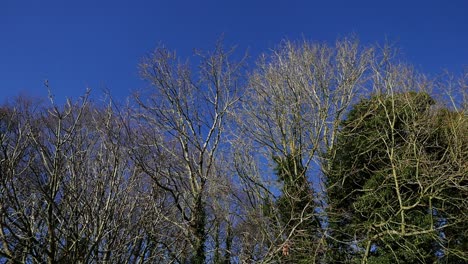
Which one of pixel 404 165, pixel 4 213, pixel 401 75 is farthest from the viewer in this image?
pixel 401 75

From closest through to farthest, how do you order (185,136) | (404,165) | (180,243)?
(180,243) < (185,136) < (404,165)

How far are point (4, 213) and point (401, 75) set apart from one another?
1177 cm

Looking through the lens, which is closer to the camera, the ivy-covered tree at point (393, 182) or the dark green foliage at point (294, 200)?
the dark green foliage at point (294, 200)

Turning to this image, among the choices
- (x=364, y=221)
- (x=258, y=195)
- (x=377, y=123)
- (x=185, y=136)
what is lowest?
(x=364, y=221)

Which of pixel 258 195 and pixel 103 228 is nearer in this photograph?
pixel 103 228

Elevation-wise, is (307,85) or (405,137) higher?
(307,85)

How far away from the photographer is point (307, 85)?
45.9 feet

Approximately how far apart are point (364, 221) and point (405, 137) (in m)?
2.91

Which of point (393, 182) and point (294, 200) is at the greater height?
point (393, 182)

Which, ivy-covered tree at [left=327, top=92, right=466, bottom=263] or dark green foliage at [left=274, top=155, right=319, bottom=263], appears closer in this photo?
dark green foliage at [left=274, top=155, right=319, bottom=263]

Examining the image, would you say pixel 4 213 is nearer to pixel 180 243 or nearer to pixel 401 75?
pixel 180 243

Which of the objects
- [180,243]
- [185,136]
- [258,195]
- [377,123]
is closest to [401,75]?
[377,123]

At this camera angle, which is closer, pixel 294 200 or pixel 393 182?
pixel 294 200

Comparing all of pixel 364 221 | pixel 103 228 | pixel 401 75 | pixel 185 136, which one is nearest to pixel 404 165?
pixel 364 221
